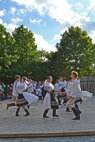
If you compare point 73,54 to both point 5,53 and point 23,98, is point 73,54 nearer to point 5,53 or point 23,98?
point 5,53

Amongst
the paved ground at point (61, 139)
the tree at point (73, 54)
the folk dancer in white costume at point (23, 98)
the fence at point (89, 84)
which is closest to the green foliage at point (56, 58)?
the tree at point (73, 54)

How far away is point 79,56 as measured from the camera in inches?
2234

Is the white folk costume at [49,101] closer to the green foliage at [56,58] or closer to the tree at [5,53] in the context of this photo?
the tree at [5,53]

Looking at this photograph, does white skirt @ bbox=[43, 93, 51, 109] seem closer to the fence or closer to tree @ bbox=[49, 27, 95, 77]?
the fence

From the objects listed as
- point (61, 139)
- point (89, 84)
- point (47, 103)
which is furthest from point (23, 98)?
point (89, 84)

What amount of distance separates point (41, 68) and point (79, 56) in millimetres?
6894

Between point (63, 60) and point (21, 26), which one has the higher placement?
point (21, 26)

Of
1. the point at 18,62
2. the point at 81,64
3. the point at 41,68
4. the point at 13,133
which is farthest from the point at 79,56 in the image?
the point at 13,133

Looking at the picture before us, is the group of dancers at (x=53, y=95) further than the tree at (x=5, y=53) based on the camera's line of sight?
No

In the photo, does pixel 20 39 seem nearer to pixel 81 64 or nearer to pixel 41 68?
pixel 41 68

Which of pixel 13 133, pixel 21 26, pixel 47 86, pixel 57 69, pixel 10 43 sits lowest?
pixel 13 133

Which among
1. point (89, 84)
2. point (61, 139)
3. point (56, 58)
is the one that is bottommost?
point (61, 139)

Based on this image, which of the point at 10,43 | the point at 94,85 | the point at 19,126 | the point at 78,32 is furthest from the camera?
the point at 78,32

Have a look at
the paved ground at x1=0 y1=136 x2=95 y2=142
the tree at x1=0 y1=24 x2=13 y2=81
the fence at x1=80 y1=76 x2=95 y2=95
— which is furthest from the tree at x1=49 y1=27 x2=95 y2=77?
the paved ground at x1=0 y1=136 x2=95 y2=142
